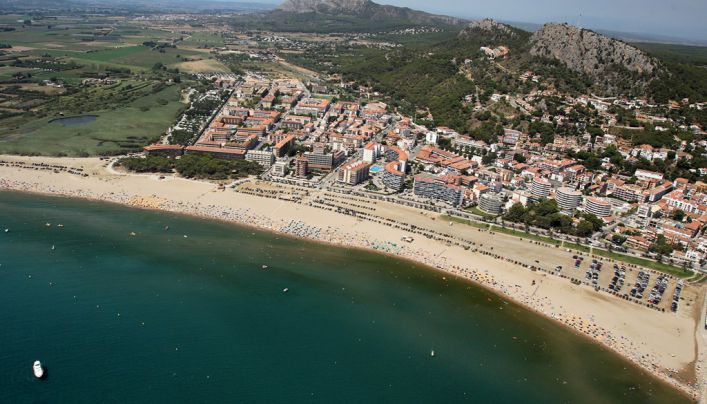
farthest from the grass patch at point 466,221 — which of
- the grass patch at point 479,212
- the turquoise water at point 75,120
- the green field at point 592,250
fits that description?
the turquoise water at point 75,120

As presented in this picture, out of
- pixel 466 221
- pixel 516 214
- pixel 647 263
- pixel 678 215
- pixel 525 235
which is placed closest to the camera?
pixel 647 263

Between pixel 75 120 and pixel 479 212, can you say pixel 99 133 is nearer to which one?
pixel 75 120

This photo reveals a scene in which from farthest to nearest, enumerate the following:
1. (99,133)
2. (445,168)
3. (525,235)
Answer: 1. (99,133)
2. (445,168)
3. (525,235)

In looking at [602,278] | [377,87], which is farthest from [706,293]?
[377,87]

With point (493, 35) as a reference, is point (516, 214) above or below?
below

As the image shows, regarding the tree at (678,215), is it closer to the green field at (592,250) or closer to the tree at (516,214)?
the green field at (592,250)

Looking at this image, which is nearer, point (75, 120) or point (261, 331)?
point (261, 331)

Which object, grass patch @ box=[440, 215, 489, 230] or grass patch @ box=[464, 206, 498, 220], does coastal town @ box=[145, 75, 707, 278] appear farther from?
grass patch @ box=[440, 215, 489, 230]

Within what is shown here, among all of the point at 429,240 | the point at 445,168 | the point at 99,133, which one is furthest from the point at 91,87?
the point at 429,240

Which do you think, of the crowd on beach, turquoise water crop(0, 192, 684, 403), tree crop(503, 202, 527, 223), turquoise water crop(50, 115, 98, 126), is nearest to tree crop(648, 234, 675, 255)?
tree crop(503, 202, 527, 223)
